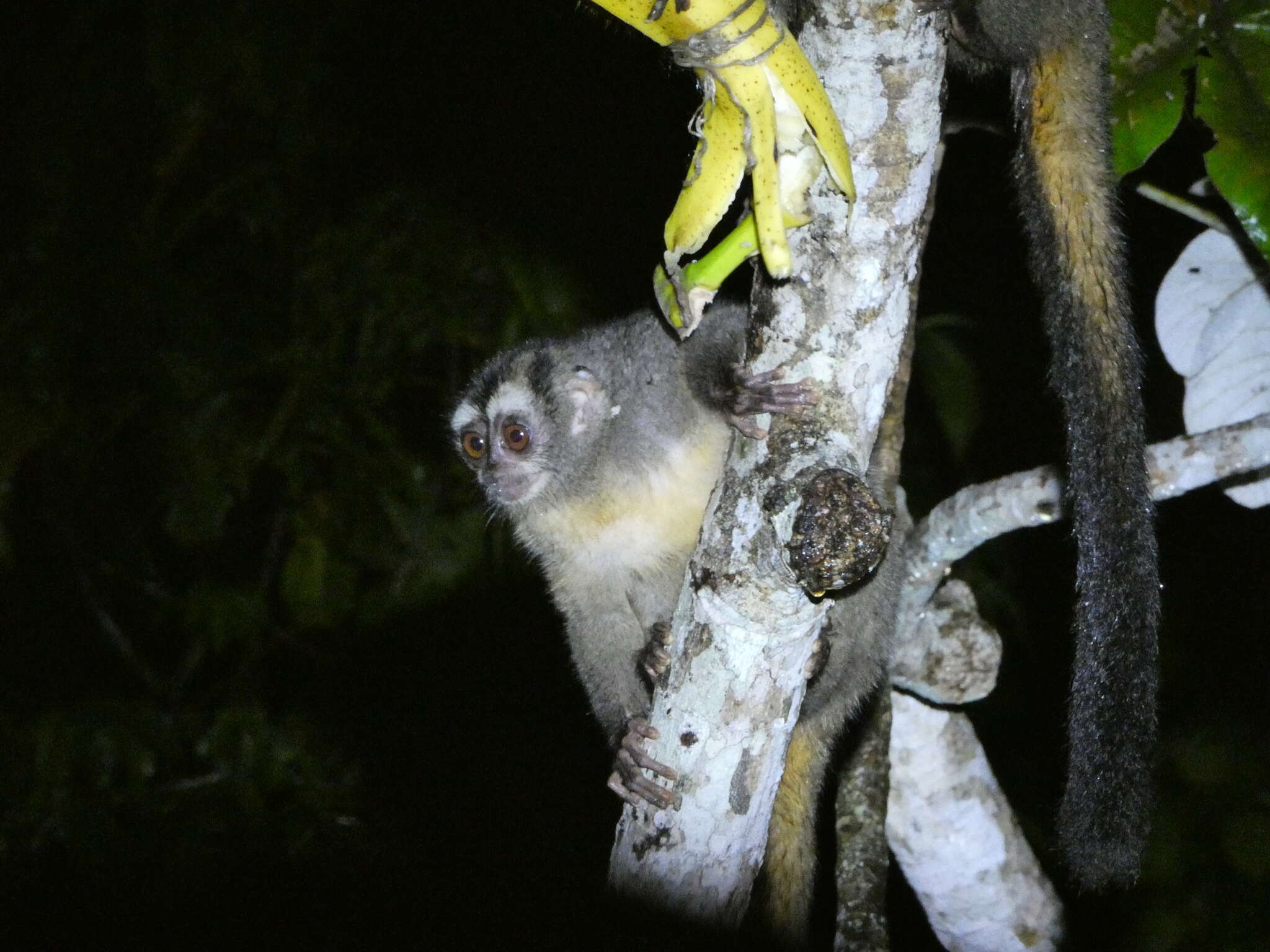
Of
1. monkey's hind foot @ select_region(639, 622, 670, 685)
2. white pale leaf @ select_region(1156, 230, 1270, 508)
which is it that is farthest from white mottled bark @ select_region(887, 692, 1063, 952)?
white pale leaf @ select_region(1156, 230, 1270, 508)

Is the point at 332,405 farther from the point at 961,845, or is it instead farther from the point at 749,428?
the point at 749,428

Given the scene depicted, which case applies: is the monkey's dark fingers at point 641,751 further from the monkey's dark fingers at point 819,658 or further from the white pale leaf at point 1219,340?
the white pale leaf at point 1219,340

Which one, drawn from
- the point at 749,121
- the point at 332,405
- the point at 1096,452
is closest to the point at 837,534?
the point at 749,121

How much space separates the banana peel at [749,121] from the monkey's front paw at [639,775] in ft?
2.79

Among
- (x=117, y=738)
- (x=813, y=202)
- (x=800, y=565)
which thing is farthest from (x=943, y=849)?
(x=117, y=738)

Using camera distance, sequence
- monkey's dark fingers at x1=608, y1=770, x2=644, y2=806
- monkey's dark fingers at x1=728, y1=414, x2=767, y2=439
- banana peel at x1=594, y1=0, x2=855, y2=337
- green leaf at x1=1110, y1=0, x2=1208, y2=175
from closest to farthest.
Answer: banana peel at x1=594, y1=0, x2=855, y2=337 < monkey's dark fingers at x1=728, y1=414, x2=767, y2=439 < monkey's dark fingers at x1=608, y1=770, x2=644, y2=806 < green leaf at x1=1110, y1=0, x2=1208, y2=175

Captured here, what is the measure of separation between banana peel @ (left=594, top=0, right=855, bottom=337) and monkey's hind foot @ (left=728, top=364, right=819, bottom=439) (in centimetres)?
22

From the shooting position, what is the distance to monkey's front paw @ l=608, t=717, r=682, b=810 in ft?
6.24

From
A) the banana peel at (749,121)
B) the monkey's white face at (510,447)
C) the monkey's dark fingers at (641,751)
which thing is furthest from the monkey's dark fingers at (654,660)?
the banana peel at (749,121)

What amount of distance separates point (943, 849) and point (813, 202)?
2.04 m

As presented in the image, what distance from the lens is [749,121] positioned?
63.8 inches

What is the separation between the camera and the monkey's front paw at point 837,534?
1.59 metres

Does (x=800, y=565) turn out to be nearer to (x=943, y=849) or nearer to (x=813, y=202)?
(x=813, y=202)

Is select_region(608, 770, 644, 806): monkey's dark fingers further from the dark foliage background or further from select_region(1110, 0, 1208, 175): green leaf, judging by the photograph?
the dark foliage background
